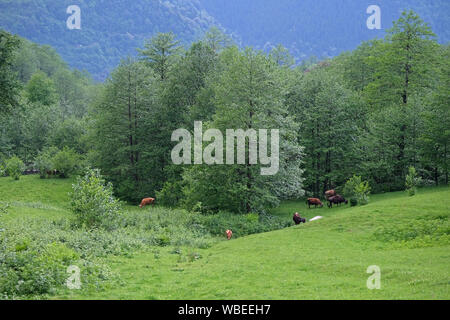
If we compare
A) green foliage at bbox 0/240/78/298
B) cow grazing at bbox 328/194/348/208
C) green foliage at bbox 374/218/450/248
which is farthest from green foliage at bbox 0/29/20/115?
green foliage at bbox 374/218/450/248

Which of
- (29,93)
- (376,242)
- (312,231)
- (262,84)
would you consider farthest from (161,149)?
(29,93)

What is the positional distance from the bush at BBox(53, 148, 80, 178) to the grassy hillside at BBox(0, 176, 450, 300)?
2555 cm

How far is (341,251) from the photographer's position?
20156 mm

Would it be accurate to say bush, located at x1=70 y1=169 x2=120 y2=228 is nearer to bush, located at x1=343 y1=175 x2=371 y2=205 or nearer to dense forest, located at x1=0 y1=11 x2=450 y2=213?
dense forest, located at x1=0 y1=11 x2=450 y2=213

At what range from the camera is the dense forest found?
118ft

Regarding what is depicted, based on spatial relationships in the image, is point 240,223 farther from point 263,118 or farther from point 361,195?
point 361,195

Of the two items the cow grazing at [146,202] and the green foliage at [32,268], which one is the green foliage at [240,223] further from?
the green foliage at [32,268]

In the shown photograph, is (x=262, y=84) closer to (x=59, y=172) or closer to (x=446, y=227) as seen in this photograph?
(x=446, y=227)

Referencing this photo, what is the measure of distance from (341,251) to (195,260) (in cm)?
723

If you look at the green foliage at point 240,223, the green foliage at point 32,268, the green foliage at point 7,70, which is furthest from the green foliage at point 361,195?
the green foliage at point 7,70

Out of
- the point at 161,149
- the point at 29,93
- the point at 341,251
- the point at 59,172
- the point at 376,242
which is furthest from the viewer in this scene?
the point at 29,93

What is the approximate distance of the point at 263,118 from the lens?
3484cm

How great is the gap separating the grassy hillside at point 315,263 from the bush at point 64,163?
2555 cm

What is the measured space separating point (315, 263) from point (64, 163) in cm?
4584
